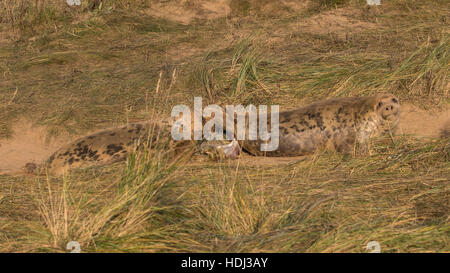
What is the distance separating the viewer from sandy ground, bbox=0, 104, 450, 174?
7043 millimetres

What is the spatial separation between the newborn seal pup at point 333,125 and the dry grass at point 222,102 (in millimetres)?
395

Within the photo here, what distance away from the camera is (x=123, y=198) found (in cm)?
448

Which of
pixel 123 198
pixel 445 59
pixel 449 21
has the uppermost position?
pixel 449 21

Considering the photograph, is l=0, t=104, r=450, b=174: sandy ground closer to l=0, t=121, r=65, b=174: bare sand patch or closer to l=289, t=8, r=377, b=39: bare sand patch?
l=0, t=121, r=65, b=174: bare sand patch

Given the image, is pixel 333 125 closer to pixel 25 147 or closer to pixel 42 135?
pixel 42 135

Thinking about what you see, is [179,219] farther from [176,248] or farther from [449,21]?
[449,21]

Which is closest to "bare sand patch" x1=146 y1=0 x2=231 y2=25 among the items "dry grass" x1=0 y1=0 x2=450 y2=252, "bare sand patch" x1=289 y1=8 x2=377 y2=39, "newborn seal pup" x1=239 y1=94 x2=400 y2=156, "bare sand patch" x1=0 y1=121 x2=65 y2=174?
"dry grass" x1=0 y1=0 x2=450 y2=252

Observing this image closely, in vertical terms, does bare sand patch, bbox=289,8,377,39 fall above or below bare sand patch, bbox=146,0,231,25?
below

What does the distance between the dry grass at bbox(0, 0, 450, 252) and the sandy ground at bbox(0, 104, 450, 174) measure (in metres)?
0.15

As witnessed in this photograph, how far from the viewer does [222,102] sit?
7.67 m

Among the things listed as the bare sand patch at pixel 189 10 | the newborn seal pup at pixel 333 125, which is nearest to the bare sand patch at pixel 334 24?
the bare sand patch at pixel 189 10

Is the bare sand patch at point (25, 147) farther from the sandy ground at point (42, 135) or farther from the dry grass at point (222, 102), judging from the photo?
the dry grass at point (222, 102)

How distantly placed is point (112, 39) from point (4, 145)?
10.0ft

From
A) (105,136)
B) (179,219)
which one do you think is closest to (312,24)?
(105,136)
